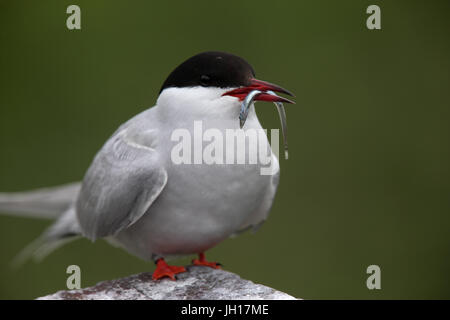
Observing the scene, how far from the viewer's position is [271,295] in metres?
2.31

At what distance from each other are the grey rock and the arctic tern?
0.21 ft

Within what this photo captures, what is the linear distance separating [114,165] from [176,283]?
537 mm

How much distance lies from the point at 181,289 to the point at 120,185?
0.48 meters

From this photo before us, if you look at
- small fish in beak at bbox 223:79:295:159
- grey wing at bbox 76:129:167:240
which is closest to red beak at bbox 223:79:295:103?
small fish in beak at bbox 223:79:295:159

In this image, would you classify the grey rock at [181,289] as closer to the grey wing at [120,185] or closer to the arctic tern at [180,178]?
the arctic tern at [180,178]

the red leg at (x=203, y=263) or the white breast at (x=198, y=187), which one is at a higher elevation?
the white breast at (x=198, y=187)

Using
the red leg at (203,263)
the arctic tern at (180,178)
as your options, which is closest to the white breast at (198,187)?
the arctic tern at (180,178)

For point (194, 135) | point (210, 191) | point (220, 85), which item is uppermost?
point (220, 85)

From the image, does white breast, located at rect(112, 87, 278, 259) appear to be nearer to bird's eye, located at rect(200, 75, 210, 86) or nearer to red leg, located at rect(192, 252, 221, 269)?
bird's eye, located at rect(200, 75, 210, 86)

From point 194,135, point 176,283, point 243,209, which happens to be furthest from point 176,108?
point 176,283

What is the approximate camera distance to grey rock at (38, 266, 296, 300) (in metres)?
2.39

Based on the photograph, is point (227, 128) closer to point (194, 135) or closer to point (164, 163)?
point (194, 135)

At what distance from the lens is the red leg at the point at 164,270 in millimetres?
2561

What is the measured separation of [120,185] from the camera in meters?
2.42
